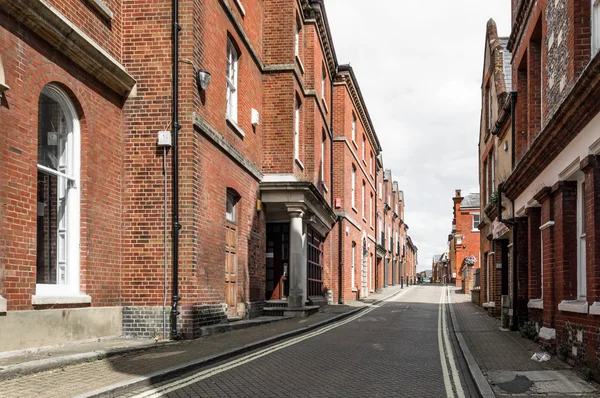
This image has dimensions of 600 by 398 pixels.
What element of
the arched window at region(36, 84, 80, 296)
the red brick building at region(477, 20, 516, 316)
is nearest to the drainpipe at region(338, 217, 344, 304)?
the red brick building at region(477, 20, 516, 316)

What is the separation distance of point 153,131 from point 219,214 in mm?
2764

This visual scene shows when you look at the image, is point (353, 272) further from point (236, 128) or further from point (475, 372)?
point (475, 372)

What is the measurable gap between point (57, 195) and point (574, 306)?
8167mm

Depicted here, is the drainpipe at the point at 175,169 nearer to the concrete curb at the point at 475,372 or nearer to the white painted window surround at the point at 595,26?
the concrete curb at the point at 475,372

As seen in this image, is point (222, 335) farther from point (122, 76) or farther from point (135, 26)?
point (135, 26)

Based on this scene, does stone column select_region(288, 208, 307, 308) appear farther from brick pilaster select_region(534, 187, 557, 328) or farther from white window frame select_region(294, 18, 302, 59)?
brick pilaster select_region(534, 187, 557, 328)

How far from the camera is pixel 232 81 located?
16625mm

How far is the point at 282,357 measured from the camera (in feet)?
35.7

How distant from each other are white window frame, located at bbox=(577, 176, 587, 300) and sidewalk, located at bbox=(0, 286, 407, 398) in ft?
18.2

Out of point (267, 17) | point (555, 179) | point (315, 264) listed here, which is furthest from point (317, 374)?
point (315, 264)

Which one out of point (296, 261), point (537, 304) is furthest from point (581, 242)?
point (296, 261)

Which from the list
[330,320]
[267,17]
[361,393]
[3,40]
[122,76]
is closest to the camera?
[361,393]

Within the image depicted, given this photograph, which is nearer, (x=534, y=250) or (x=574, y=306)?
(x=574, y=306)

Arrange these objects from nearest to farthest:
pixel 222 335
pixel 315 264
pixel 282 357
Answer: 1. pixel 282 357
2. pixel 222 335
3. pixel 315 264
